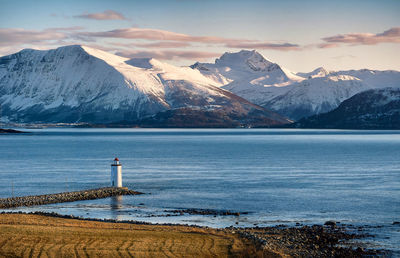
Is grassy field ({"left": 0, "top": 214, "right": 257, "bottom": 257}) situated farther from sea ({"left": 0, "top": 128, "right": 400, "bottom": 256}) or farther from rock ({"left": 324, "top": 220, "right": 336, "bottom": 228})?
rock ({"left": 324, "top": 220, "right": 336, "bottom": 228})

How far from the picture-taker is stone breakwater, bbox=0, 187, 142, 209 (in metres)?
59.6

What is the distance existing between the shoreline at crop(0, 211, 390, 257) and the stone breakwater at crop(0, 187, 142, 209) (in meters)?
7.78

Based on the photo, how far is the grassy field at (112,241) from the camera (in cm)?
3653

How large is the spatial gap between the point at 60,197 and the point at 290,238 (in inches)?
1103

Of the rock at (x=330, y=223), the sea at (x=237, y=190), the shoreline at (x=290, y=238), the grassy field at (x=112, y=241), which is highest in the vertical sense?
the grassy field at (x=112, y=241)

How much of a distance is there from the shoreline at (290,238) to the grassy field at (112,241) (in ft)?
2.60

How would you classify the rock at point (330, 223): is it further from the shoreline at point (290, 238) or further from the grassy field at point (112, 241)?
the grassy field at point (112, 241)

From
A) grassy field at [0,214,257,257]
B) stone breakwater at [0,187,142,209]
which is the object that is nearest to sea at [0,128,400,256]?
stone breakwater at [0,187,142,209]

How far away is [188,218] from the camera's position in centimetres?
5284

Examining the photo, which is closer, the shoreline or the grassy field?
the grassy field

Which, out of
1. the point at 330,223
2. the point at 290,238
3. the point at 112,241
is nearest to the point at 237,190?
the point at 330,223

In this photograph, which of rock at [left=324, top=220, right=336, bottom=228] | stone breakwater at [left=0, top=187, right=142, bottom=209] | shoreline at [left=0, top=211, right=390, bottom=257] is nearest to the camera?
shoreline at [left=0, top=211, right=390, bottom=257]

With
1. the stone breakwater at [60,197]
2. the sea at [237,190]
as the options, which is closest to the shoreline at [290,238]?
the sea at [237,190]

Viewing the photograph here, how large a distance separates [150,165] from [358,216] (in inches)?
2419
